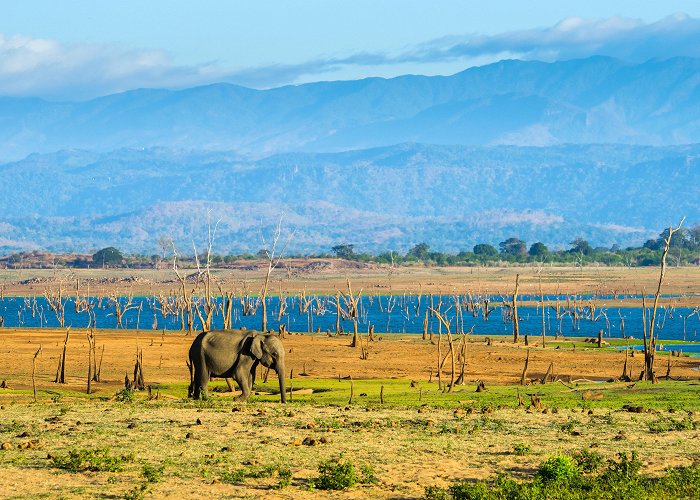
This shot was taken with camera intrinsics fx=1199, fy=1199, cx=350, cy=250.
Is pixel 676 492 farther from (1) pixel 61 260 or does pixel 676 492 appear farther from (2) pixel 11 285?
(1) pixel 61 260

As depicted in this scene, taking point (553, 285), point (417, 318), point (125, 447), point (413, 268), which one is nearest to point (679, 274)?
point (553, 285)

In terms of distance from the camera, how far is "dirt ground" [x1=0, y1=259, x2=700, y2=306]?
14325 cm

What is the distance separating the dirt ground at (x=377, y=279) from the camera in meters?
143

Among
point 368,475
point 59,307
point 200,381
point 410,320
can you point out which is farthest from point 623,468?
point 410,320

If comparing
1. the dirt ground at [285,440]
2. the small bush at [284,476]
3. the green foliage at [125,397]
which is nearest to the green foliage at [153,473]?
the dirt ground at [285,440]

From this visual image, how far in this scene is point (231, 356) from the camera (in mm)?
33281

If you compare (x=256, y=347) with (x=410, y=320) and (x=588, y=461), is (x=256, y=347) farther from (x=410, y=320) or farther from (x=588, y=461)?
(x=410, y=320)

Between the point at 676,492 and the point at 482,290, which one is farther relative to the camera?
the point at 482,290

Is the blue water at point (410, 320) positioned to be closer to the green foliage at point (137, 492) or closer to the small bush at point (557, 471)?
the small bush at point (557, 471)

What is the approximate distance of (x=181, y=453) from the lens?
22.3 m

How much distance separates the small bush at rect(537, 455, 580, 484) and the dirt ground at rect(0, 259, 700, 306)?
4060 inches

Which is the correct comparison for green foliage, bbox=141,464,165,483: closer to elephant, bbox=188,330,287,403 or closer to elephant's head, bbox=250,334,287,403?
elephant, bbox=188,330,287,403

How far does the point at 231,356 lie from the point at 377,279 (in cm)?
13491

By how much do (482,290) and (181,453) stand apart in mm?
123064
